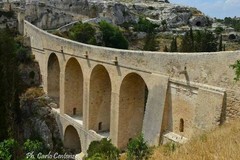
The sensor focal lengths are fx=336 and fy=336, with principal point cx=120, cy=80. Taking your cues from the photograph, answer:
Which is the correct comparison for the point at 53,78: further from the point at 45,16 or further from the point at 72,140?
the point at 45,16

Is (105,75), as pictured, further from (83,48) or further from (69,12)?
(69,12)

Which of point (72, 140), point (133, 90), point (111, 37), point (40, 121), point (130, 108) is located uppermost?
point (111, 37)

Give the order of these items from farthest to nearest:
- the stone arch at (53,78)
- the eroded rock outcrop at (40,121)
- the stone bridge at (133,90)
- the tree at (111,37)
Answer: the tree at (111,37), the stone arch at (53,78), the eroded rock outcrop at (40,121), the stone bridge at (133,90)

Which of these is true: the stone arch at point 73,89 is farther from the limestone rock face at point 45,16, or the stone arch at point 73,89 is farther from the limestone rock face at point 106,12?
the limestone rock face at point 106,12

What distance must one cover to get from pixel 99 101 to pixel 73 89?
168 inches

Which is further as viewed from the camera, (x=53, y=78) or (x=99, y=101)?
(x=53, y=78)

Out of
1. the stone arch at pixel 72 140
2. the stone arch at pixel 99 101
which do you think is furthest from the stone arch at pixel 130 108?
the stone arch at pixel 72 140

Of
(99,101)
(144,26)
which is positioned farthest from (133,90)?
(144,26)

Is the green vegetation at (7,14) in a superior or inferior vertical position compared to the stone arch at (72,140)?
superior

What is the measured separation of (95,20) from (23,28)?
494 inches

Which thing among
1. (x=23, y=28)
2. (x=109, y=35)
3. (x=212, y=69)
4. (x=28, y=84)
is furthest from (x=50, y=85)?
(x=212, y=69)

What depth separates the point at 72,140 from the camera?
88.6 feet

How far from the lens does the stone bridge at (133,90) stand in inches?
547

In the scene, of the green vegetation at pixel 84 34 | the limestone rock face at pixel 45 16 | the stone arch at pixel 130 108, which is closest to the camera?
the stone arch at pixel 130 108
